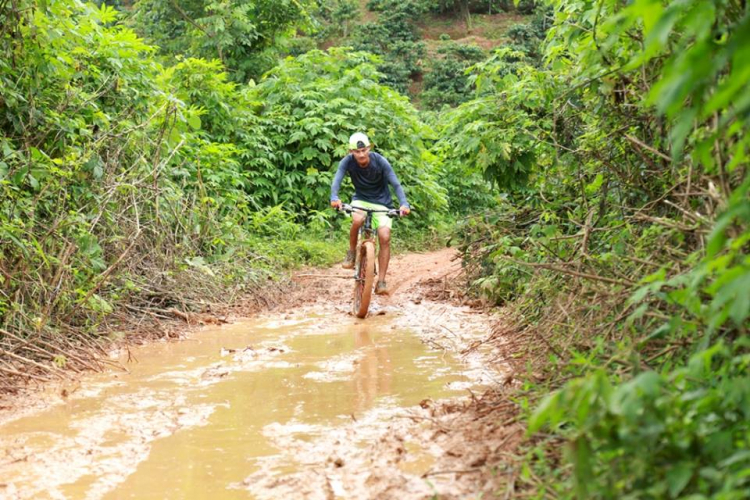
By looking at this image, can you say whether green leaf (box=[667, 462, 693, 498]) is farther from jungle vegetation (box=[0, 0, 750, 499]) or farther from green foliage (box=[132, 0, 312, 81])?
green foliage (box=[132, 0, 312, 81])

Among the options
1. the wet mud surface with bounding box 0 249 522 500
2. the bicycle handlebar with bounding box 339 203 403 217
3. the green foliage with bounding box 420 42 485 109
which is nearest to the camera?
the wet mud surface with bounding box 0 249 522 500

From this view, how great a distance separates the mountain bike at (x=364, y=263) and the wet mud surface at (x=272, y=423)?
0.94 meters

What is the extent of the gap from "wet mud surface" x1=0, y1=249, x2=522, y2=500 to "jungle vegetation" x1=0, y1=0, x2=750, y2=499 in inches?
15.8

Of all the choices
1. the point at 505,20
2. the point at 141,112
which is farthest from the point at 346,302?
the point at 505,20

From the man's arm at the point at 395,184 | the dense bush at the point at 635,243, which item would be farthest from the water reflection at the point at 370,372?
the man's arm at the point at 395,184

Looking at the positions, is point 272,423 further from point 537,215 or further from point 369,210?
point 537,215

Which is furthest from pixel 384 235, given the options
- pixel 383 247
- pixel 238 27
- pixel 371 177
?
pixel 238 27

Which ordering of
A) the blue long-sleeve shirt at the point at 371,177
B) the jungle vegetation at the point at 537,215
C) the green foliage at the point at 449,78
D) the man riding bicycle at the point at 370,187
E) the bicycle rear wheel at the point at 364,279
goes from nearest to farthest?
the jungle vegetation at the point at 537,215
the bicycle rear wheel at the point at 364,279
the man riding bicycle at the point at 370,187
the blue long-sleeve shirt at the point at 371,177
the green foliage at the point at 449,78

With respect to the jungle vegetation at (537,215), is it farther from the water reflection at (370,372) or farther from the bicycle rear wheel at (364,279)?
the bicycle rear wheel at (364,279)

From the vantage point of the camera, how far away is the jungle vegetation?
2211 millimetres

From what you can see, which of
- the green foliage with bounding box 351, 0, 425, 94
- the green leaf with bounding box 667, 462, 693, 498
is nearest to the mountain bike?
the green leaf with bounding box 667, 462, 693, 498

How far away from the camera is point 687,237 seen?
4.14 metres

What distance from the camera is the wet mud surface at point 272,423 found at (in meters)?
3.38

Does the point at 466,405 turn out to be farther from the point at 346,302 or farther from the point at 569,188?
the point at 346,302
